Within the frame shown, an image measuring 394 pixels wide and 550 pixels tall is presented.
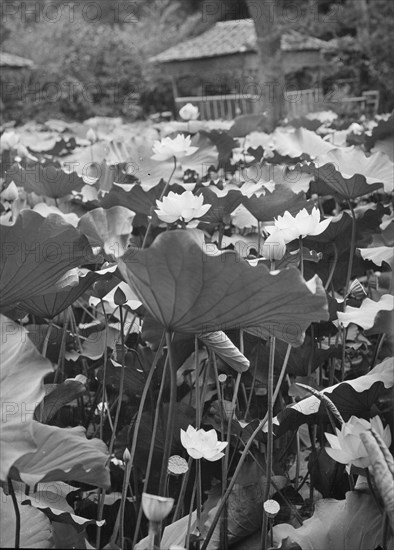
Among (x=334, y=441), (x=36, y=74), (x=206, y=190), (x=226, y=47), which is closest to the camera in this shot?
(x=334, y=441)

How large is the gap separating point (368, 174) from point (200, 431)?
31.6 inches

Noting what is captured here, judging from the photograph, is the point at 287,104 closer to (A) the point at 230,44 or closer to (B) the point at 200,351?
(A) the point at 230,44

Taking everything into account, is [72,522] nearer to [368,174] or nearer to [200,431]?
[200,431]

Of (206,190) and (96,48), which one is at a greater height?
(206,190)

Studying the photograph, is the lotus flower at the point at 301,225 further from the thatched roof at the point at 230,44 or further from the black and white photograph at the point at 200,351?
the thatched roof at the point at 230,44

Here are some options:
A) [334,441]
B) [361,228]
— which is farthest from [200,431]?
[361,228]

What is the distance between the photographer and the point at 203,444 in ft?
2.64

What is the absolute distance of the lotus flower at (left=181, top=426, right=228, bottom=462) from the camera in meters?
0.79

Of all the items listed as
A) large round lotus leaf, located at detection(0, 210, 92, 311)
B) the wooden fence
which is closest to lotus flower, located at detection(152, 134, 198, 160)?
large round lotus leaf, located at detection(0, 210, 92, 311)

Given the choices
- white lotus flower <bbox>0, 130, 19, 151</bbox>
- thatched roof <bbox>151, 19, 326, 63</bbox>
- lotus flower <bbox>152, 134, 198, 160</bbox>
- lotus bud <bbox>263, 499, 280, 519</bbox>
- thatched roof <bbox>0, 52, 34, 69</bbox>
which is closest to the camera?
lotus bud <bbox>263, 499, 280, 519</bbox>

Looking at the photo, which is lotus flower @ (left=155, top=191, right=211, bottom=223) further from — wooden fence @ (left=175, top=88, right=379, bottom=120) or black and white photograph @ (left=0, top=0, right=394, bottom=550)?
wooden fence @ (left=175, top=88, right=379, bottom=120)

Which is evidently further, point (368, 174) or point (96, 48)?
point (96, 48)

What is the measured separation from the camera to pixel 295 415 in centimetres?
99

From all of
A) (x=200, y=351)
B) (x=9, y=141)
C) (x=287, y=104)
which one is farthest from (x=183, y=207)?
(x=287, y=104)
